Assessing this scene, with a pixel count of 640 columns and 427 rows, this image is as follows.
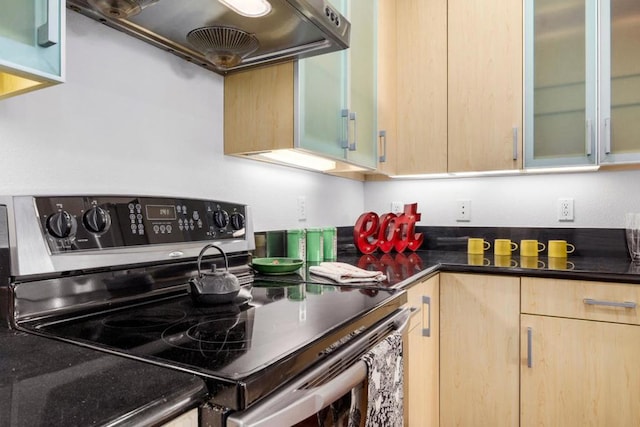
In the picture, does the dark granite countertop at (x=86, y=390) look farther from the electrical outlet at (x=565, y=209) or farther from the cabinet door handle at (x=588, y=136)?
the electrical outlet at (x=565, y=209)

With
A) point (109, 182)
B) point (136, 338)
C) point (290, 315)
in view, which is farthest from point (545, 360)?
point (109, 182)

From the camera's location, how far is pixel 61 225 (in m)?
0.88

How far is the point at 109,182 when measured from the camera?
113 cm

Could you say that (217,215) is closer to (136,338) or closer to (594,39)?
(136,338)

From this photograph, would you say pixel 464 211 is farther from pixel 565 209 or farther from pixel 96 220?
pixel 96 220

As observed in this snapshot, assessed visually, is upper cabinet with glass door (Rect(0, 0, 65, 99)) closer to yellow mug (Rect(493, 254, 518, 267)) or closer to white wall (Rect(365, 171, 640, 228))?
yellow mug (Rect(493, 254, 518, 267))

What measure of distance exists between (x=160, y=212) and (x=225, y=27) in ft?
1.79

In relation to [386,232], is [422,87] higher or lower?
higher

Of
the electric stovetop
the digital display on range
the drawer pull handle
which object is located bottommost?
the drawer pull handle

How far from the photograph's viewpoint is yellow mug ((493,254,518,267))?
5.90 ft

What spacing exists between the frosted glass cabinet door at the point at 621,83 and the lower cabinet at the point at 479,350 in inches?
32.4

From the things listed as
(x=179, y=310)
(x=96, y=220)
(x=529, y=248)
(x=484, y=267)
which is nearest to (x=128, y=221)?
(x=96, y=220)

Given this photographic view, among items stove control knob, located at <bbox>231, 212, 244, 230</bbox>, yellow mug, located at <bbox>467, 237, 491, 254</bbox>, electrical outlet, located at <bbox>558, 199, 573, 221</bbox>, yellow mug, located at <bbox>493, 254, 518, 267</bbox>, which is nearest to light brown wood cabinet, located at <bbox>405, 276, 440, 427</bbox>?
yellow mug, located at <bbox>493, 254, 518, 267</bbox>

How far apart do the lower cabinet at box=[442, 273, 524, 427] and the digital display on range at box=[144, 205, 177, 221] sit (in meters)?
1.22
